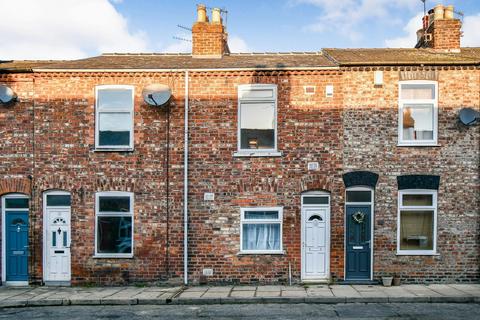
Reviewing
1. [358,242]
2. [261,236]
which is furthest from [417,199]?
[261,236]

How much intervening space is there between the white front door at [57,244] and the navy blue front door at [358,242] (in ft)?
27.6

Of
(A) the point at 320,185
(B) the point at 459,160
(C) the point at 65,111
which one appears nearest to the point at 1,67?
(C) the point at 65,111

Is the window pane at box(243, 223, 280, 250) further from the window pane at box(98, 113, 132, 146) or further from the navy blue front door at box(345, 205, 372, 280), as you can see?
the window pane at box(98, 113, 132, 146)

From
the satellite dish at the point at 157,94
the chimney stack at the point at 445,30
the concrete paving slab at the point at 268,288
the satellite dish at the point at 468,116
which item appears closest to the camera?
the concrete paving slab at the point at 268,288

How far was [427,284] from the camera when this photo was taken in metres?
12.8

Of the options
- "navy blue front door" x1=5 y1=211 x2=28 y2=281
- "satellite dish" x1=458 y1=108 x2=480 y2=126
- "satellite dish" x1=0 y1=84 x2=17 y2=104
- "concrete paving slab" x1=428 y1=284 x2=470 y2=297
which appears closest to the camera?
"concrete paving slab" x1=428 y1=284 x2=470 y2=297

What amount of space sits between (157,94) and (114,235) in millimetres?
4433

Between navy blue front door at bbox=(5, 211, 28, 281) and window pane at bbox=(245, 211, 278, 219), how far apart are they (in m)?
6.79

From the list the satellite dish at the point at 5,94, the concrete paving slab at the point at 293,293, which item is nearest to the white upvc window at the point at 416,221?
the concrete paving slab at the point at 293,293

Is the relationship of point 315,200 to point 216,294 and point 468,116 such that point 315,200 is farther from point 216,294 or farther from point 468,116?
point 468,116

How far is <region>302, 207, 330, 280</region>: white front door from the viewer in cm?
1319

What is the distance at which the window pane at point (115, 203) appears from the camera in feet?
44.2

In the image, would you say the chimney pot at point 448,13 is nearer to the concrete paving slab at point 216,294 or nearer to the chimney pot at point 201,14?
the chimney pot at point 201,14

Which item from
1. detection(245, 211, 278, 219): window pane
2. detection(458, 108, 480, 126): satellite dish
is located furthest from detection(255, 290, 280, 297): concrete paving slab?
detection(458, 108, 480, 126): satellite dish
